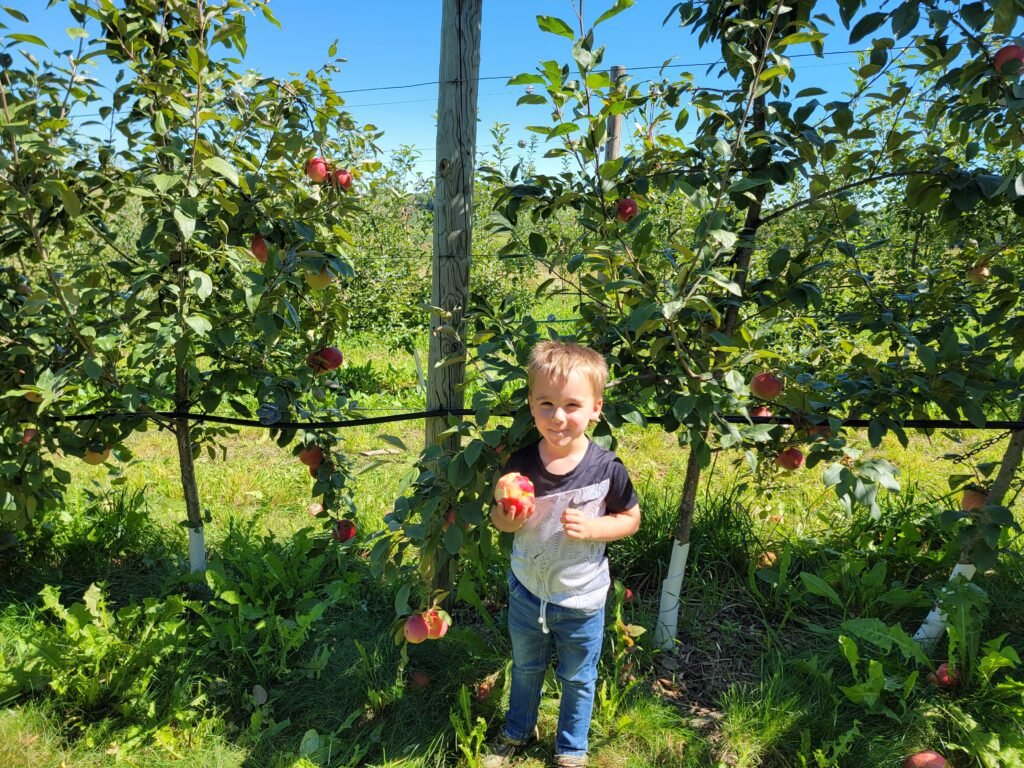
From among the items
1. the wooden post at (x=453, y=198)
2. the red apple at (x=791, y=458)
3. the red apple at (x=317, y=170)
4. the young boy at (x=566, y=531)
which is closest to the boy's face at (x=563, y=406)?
the young boy at (x=566, y=531)

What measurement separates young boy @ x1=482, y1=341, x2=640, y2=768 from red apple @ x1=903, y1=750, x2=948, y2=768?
0.82 m

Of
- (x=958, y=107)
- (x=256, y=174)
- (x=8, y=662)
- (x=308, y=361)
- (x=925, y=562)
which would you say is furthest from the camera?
(x=925, y=562)

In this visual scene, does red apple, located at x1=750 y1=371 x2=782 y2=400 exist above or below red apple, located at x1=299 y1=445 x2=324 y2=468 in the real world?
above

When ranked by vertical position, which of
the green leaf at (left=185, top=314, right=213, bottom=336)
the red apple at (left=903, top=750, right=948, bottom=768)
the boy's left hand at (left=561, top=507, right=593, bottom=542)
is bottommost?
the red apple at (left=903, top=750, right=948, bottom=768)

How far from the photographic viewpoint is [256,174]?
6.43 feet

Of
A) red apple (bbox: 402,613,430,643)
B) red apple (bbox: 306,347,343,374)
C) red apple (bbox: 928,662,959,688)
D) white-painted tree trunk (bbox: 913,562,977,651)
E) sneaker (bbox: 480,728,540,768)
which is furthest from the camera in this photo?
red apple (bbox: 306,347,343,374)

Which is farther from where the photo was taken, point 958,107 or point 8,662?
point 8,662

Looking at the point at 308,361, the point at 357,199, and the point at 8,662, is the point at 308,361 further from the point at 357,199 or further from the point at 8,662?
the point at 8,662

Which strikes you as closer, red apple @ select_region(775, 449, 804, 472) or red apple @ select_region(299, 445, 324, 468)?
red apple @ select_region(775, 449, 804, 472)

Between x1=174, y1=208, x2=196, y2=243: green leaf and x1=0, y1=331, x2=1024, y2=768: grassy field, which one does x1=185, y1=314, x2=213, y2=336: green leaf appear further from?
x1=0, y1=331, x2=1024, y2=768: grassy field

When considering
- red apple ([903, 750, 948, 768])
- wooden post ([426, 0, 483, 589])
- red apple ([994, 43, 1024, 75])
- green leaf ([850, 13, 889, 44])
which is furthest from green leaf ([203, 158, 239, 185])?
red apple ([903, 750, 948, 768])

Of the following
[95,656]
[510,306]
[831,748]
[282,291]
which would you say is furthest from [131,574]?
[831,748]

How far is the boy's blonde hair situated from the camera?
1.53 m

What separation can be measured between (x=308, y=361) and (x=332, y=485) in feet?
1.43
